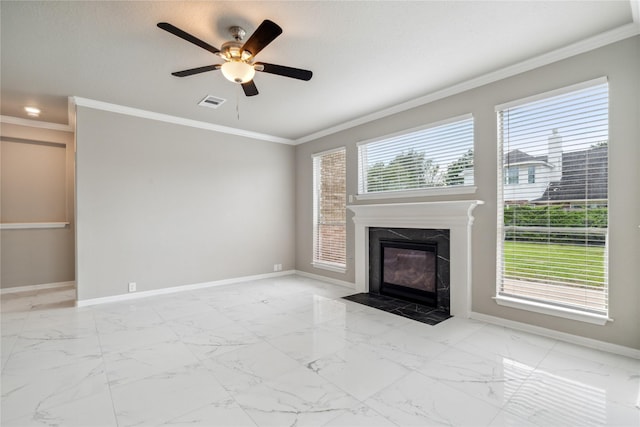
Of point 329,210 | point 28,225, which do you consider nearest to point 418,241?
point 329,210

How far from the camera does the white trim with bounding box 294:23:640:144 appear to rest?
104 inches

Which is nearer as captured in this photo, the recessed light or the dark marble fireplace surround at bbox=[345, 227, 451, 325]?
the dark marble fireplace surround at bbox=[345, 227, 451, 325]

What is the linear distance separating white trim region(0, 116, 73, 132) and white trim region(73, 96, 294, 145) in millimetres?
1703

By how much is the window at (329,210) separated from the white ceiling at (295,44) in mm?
1547

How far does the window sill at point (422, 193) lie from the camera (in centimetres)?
371

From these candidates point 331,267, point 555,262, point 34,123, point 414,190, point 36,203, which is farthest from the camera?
point 331,267

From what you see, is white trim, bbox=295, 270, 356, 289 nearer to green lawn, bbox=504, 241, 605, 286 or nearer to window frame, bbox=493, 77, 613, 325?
window frame, bbox=493, 77, 613, 325

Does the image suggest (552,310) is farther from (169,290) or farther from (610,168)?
(169,290)

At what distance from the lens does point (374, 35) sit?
2680 millimetres

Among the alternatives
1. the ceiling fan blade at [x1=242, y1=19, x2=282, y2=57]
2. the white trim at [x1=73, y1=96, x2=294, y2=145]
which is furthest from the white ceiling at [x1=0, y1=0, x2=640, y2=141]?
the ceiling fan blade at [x1=242, y1=19, x2=282, y2=57]

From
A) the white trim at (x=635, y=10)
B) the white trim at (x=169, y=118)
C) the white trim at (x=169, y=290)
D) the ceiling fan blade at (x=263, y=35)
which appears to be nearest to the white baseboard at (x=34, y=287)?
the white trim at (x=169, y=290)

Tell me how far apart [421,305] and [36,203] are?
6385 mm

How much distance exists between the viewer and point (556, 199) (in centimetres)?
304

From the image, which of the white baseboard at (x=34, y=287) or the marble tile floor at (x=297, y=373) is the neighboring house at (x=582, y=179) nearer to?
the marble tile floor at (x=297, y=373)
